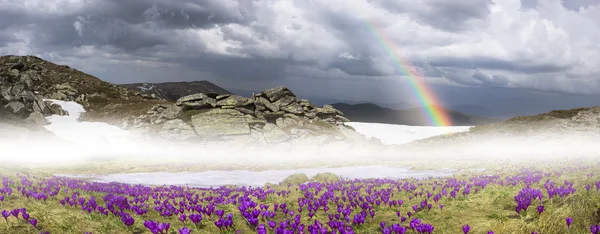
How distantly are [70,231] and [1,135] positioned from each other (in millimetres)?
56593

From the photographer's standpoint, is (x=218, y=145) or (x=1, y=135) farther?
(x=218, y=145)

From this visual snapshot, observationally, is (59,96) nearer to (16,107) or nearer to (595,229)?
(16,107)

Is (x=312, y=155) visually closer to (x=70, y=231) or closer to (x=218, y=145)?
(x=218, y=145)

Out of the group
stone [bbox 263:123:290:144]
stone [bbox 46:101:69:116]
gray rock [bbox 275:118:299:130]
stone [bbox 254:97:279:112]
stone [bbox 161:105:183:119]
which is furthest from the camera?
stone [bbox 46:101:69:116]

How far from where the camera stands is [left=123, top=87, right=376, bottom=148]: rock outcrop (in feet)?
186

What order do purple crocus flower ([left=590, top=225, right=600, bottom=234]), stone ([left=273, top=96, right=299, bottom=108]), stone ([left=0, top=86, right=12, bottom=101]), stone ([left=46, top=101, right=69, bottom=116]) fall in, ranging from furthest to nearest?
1. stone ([left=46, top=101, right=69, bottom=116])
2. stone ([left=273, top=96, right=299, bottom=108])
3. stone ([left=0, top=86, right=12, bottom=101])
4. purple crocus flower ([left=590, top=225, right=600, bottom=234])

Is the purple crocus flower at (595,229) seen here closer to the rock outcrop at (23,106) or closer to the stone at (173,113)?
the stone at (173,113)

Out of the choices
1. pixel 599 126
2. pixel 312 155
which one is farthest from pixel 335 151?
pixel 599 126

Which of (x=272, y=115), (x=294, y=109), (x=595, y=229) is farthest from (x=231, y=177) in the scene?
(x=294, y=109)

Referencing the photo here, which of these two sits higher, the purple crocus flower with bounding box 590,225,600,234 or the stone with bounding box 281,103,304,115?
the stone with bounding box 281,103,304,115

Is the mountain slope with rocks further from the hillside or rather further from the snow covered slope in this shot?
the hillside

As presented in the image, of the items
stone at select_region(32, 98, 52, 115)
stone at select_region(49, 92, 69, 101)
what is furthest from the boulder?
stone at select_region(49, 92, 69, 101)

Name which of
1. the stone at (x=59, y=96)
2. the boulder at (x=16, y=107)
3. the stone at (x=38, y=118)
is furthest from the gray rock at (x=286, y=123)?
the stone at (x=59, y=96)

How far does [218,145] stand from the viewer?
181ft
